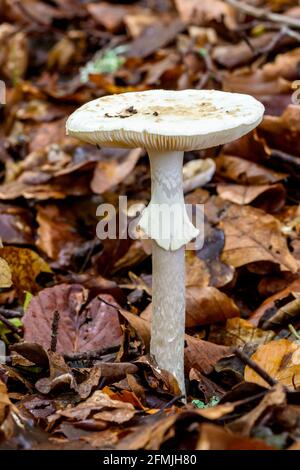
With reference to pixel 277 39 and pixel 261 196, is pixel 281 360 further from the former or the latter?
pixel 277 39

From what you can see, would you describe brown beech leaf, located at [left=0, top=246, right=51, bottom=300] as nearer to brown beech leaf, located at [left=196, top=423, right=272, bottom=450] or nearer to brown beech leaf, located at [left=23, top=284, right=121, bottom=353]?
brown beech leaf, located at [left=23, top=284, right=121, bottom=353]

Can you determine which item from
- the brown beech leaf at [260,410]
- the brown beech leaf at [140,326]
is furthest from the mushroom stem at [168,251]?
the brown beech leaf at [260,410]

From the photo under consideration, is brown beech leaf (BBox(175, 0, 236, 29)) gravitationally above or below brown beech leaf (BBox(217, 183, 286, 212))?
above

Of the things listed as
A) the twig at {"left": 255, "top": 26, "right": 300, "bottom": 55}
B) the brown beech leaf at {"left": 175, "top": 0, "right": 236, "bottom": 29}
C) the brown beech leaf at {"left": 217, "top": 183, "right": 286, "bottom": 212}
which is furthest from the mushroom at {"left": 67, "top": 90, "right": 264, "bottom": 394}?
the brown beech leaf at {"left": 175, "top": 0, "right": 236, "bottom": 29}

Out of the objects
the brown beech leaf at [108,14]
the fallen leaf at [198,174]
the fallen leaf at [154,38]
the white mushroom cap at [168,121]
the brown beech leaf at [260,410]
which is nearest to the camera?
the brown beech leaf at [260,410]

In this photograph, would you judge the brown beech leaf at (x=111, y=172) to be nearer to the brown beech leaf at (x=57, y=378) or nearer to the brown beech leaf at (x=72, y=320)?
the brown beech leaf at (x=72, y=320)

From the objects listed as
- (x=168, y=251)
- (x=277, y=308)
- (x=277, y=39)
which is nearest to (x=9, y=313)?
(x=168, y=251)

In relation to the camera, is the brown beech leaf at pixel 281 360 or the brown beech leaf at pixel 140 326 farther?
the brown beech leaf at pixel 140 326
